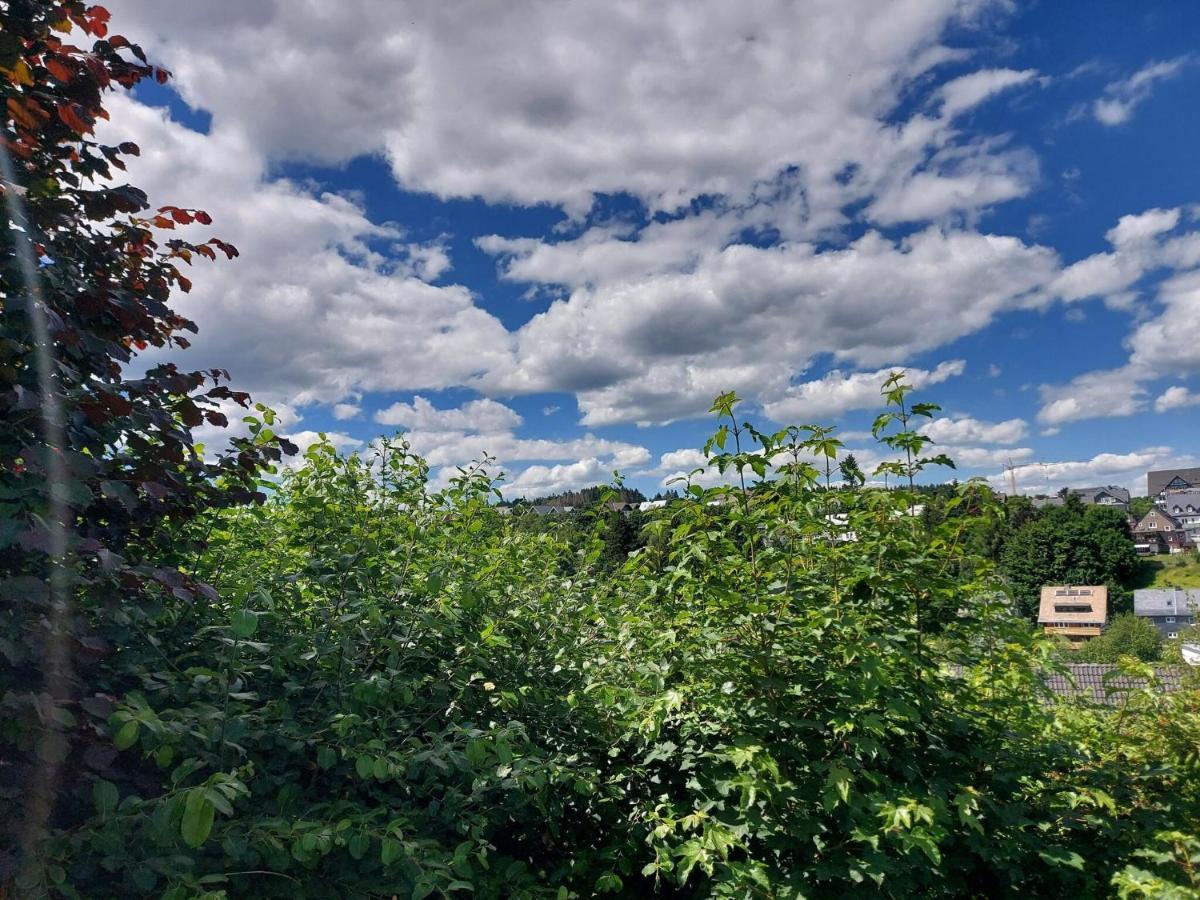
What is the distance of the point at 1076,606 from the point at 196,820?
71.4 m

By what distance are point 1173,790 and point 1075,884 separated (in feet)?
1.86

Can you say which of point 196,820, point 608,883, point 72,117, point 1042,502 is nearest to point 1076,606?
point 1042,502

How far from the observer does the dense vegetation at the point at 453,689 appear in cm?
201

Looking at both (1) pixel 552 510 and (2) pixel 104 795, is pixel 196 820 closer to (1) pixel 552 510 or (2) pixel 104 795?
(2) pixel 104 795

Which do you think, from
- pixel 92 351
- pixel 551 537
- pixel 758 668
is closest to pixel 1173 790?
pixel 758 668

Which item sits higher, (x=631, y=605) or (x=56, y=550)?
(x=56, y=550)

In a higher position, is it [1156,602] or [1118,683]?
[1118,683]

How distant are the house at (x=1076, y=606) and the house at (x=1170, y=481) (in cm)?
6473

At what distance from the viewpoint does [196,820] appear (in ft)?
5.34

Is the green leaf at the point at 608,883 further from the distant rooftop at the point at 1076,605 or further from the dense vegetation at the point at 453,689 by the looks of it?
the distant rooftop at the point at 1076,605

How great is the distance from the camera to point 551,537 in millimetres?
4750

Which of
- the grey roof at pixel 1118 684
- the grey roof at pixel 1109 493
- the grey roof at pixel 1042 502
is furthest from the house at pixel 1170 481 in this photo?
the grey roof at pixel 1118 684

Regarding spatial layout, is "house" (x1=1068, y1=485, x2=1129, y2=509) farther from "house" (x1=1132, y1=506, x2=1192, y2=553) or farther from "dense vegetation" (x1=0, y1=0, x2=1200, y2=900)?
"dense vegetation" (x1=0, y1=0, x2=1200, y2=900)

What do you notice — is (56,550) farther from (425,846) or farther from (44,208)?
(425,846)
